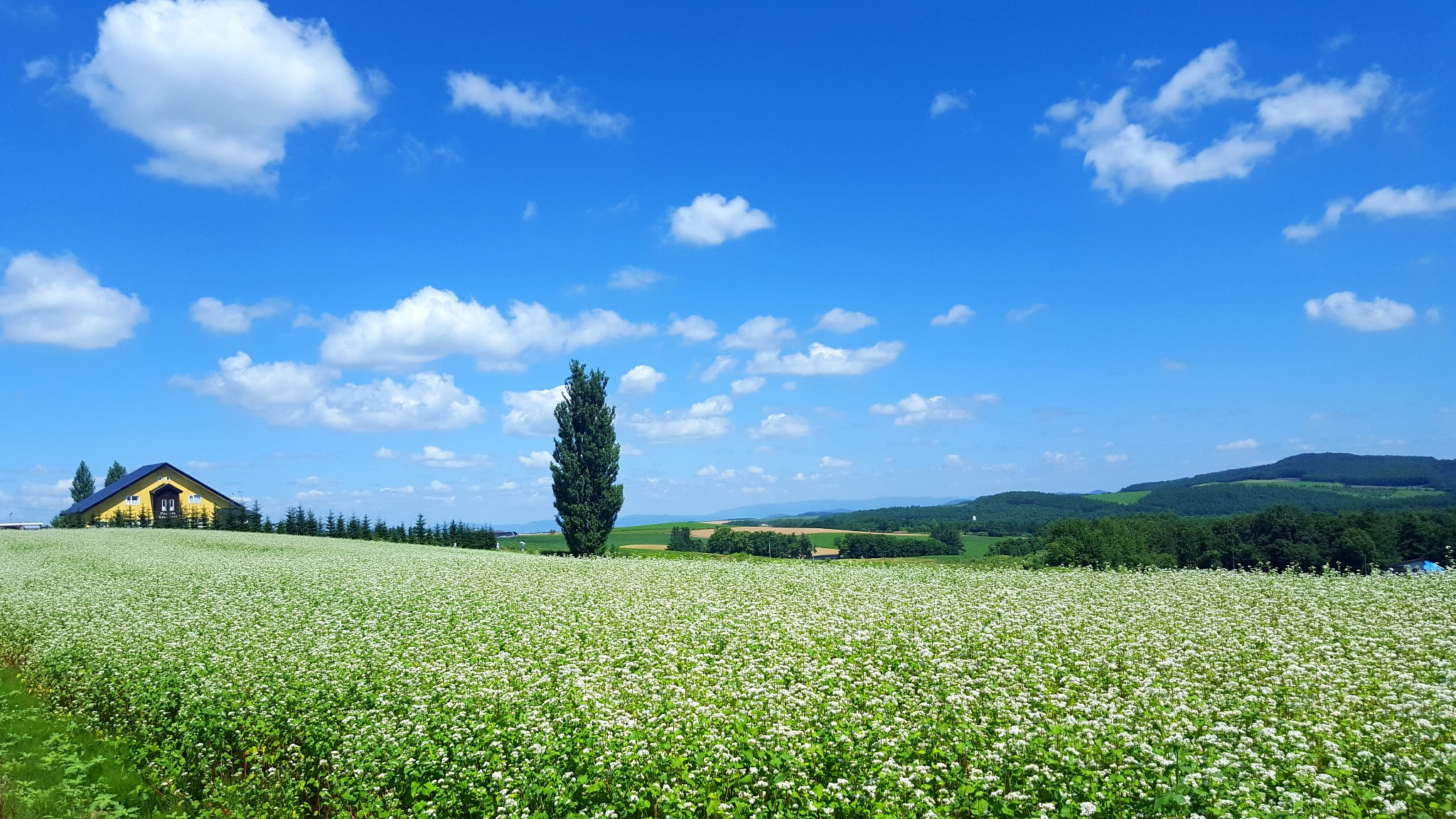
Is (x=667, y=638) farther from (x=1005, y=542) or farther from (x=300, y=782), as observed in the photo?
(x=1005, y=542)

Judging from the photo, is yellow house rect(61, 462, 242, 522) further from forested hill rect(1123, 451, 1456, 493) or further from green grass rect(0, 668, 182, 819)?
forested hill rect(1123, 451, 1456, 493)

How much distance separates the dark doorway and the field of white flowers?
235 ft

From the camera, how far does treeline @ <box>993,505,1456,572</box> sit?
3309cm

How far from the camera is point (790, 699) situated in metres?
8.92

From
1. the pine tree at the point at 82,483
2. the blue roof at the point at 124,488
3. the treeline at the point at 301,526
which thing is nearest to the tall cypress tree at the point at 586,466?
the treeline at the point at 301,526

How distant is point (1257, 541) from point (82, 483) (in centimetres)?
14634

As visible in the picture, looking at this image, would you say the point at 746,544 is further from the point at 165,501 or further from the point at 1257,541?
the point at 165,501

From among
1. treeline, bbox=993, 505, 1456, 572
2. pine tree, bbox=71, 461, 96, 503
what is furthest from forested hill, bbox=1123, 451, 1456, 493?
pine tree, bbox=71, 461, 96, 503

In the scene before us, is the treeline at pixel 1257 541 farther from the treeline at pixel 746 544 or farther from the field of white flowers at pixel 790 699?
the treeline at pixel 746 544

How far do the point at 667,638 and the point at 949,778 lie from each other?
611 cm

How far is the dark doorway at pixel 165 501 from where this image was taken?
3022 inches

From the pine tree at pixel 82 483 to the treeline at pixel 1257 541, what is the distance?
13102 centimetres

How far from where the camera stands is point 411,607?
17.5 m

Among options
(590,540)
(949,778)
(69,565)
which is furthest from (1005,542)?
(69,565)
